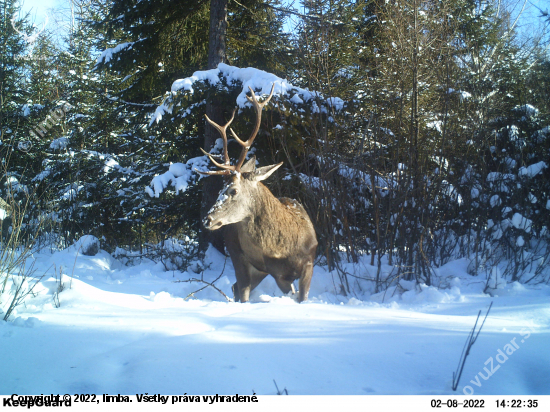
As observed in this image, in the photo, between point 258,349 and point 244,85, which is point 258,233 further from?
point 244,85

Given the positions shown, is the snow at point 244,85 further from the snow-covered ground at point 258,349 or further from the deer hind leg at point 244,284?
the snow-covered ground at point 258,349

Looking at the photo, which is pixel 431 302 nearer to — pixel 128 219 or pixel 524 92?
pixel 524 92

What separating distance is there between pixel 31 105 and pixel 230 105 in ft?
34.9

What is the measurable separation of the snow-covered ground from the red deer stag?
141 cm

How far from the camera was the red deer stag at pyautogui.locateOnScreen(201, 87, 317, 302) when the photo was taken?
4.85m

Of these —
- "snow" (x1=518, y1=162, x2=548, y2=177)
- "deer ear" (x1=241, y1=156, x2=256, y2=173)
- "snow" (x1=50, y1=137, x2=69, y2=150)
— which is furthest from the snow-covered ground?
"snow" (x1=50, y1=137, x2=69, y2=150)

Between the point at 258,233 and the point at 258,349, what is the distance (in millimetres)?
2669

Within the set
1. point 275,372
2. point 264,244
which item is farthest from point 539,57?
point 275,372

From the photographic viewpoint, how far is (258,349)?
2307 mm

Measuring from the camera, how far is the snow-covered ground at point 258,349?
6.18 ft

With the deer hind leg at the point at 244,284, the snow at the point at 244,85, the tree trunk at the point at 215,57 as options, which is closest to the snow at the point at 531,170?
the snow at the point at 244,85

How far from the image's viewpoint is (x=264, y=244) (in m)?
4.94

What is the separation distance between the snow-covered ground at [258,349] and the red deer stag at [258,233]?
1.41m

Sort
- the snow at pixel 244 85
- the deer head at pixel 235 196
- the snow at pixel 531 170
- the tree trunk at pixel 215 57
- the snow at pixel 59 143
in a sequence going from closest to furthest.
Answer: the deer head at pixel 235 196 < the snow at pixel 531 170 < the snow at pixel 244 85 < the tree trunk at pixel 215 57 < the snow at pixel 59 143
